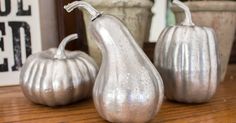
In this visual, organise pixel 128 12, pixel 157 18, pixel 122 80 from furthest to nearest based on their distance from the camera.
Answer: pixel 157 18 < pixel 128 12 < pixel 122 80

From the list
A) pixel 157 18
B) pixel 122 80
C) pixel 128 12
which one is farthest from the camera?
pixel 157 18

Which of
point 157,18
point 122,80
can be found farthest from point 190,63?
point 157,18

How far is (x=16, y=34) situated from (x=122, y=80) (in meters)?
0.29

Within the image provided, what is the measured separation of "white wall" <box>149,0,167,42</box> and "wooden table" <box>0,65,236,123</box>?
194 millimetres

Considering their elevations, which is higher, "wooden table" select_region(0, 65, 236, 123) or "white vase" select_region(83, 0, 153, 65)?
"white vase" select_region(83, 0, 153, 65)

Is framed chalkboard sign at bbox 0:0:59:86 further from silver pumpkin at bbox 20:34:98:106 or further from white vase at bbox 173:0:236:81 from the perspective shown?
white vase at bbox 173:0:236:81

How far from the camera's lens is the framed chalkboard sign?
1.81ft

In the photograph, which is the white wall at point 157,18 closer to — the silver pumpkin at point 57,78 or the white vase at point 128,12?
the white vase at point 128,12

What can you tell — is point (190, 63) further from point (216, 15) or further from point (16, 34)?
point (16, 34)

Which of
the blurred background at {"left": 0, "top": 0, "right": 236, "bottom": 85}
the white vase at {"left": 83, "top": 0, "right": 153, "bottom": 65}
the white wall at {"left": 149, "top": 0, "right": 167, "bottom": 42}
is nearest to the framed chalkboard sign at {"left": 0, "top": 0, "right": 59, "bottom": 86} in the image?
the blurred background at {"left": 0, "top": 0, "right": 236, "bottom": 85}

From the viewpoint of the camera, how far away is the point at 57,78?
42 cm

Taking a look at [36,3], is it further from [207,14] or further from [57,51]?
[207,14]

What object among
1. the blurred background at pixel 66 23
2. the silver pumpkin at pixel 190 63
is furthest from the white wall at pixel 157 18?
the silver pumpkin at pixel 190 63

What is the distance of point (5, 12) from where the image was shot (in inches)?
21.6
